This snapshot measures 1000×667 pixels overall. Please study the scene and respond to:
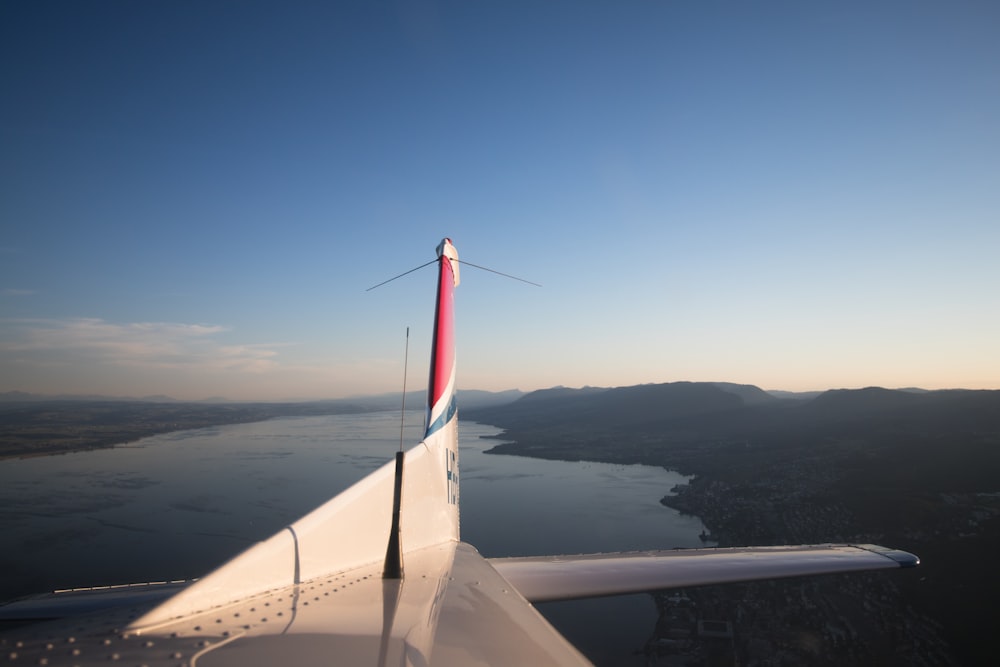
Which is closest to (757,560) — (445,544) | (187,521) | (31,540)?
(445,544)

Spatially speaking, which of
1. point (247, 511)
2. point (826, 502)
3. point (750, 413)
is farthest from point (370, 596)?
point (750, 413)

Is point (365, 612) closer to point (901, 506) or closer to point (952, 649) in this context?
point (952, 649)

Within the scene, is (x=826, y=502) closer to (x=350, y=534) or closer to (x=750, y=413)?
(x=350, y=534)

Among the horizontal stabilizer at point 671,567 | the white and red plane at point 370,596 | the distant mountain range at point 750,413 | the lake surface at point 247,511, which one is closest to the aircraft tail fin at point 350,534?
the white and red plane at point 370,596

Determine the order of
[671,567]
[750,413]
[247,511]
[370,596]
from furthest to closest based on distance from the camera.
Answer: [750,413] → [247,511] → [671,567] → [370,596]

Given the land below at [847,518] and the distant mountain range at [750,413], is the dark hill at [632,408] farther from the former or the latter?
the land below at [847,518]

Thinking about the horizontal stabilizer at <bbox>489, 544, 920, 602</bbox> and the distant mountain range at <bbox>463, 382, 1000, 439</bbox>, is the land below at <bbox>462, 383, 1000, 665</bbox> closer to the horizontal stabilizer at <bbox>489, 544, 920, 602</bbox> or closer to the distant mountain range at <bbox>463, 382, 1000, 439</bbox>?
the distant mountain range at <bbox>463, 382, 1000, 439</bbox>
